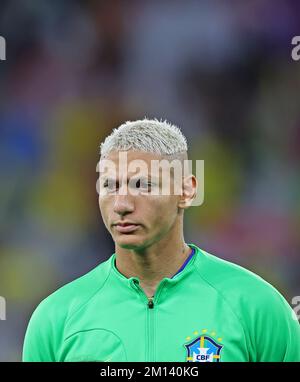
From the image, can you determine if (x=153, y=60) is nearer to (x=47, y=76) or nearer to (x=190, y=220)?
(x=47, y=76)

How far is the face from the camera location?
93.5 inches

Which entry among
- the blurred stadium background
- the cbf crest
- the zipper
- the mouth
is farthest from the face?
the blurred stadium background

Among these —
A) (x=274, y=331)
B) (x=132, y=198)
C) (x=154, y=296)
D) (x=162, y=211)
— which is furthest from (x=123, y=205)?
(x=274, y=331)

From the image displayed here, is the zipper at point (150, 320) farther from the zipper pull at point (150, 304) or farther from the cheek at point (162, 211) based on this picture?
the cheek at point (162, 211)

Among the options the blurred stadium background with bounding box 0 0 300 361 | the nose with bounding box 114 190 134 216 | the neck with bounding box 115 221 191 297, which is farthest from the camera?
the blurred stadium background with bounding box 0 0 300 361

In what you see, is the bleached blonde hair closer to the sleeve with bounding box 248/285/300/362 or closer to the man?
the man

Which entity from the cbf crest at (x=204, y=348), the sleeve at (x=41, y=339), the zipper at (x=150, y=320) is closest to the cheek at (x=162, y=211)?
the zipper at (x=150, y=320)

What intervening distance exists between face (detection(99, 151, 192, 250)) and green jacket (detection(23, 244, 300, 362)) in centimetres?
20

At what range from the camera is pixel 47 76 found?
19.4 ft

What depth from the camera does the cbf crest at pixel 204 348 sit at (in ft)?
7.98

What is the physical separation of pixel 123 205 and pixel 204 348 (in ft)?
1.85

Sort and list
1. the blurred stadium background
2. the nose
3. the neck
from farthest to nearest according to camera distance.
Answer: the blurred stadium background → the neck → the nose

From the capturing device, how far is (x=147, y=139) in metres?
2.42

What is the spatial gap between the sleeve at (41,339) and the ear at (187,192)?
628 millimetres
